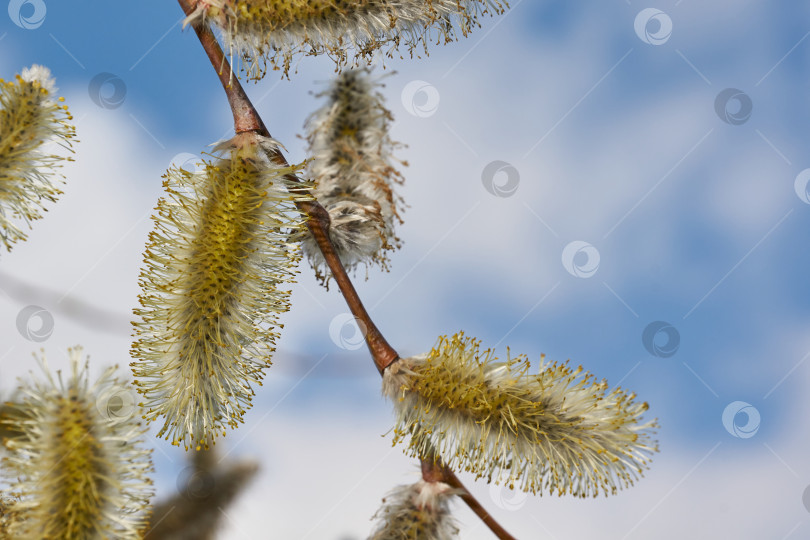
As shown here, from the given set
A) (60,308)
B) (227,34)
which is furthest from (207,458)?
(227,34)

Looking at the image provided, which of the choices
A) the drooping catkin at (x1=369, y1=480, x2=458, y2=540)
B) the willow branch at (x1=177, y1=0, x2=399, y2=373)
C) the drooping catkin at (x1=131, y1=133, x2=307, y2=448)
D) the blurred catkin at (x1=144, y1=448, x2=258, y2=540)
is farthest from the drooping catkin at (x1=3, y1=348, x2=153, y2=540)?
the blurred catkin at (x1=144, y1=448, x2=258, y2=540)

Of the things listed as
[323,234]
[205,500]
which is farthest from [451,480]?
[205,500]

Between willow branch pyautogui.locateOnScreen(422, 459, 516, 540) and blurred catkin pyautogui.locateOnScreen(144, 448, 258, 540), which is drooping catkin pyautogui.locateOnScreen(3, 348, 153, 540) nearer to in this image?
willow branch pyautogui.locateOnScreen(422, 459, 516, 540)

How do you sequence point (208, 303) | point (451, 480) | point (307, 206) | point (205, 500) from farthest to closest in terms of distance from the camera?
point (205, 500), point (451, 480), point (307, 206), point (208, 303)

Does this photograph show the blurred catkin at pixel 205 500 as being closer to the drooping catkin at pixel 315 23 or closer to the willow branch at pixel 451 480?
the willow branch at pixel 451 480

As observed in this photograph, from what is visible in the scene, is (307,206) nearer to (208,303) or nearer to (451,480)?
(208,303)

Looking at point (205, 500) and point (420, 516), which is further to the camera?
point (205, 500)
